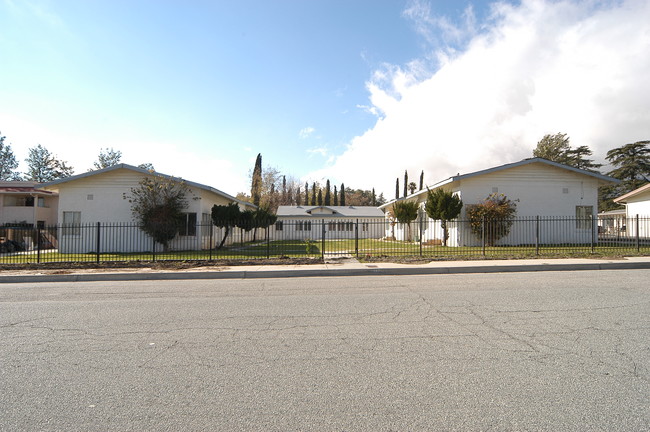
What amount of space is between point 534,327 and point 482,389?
8.14 ft

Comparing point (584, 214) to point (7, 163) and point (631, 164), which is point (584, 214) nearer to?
point (631, 164)

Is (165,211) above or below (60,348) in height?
above

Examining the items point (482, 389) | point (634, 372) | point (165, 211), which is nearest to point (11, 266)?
point (165, 211)

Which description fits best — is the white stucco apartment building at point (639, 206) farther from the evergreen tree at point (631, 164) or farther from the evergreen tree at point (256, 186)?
the evergreen tree at point (256, 186)

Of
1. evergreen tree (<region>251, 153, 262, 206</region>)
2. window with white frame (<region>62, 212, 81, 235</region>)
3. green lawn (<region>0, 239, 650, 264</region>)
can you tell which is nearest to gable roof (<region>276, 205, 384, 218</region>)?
evergreen tree (<region>251, 153, 262, 206</region>)

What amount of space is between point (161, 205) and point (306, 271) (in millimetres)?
12495

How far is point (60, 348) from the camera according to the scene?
4.62 metres

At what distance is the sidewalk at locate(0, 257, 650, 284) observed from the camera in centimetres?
1145

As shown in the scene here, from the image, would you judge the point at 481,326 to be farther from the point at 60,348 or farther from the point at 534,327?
the point at 60,348

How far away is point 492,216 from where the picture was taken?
2108 centimetres

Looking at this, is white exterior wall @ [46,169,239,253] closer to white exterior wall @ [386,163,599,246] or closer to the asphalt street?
the asphalt street

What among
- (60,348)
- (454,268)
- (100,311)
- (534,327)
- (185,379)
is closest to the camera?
(185,379)

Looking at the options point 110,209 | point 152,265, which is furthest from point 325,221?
point 152,265

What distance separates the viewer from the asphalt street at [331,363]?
291 cm
